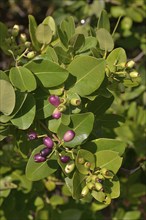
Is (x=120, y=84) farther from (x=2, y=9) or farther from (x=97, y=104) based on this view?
(x=2, y=9)

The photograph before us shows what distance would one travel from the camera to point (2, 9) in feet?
10.3

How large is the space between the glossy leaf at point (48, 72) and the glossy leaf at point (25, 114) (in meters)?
0.05

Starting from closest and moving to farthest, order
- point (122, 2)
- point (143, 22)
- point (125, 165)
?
point (125, 165), point (122, 2), point (143, 22)

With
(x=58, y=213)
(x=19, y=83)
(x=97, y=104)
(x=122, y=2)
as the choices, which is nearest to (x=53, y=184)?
(x=58, y=213)

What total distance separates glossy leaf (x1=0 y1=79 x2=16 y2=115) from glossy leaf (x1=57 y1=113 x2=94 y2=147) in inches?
4.7

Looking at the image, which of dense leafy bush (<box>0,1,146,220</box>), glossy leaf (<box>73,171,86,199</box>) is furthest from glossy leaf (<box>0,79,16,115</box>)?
glossy leaf (<box>73,171,86,199</box>)

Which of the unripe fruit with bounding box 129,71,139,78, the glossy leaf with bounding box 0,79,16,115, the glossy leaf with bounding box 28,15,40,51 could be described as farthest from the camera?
the glossy leaf with bounding box 28,15,40,51

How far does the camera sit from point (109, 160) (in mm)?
1164

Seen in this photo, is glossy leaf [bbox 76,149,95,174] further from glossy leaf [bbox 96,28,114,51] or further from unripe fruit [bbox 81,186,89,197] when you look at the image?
glossy leaf [bbox 96,28,114,51]

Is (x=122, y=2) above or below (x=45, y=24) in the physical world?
below

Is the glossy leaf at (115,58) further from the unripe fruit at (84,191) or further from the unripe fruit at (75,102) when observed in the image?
the unripe fruit at (84,191)

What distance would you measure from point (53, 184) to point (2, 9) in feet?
5.18

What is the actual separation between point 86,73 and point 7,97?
7.5 inches

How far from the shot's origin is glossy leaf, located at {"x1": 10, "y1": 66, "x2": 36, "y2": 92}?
1129 mm
